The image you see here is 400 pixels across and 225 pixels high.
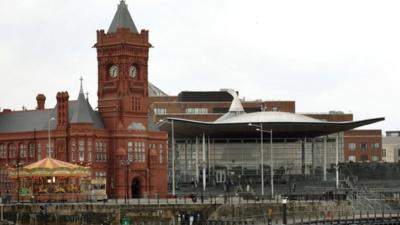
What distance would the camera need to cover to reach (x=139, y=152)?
140375 millimetres

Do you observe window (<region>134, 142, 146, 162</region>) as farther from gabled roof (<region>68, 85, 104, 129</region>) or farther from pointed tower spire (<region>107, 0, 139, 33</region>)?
pointed tower spire (<region>107, 0, 139, 33</region>)

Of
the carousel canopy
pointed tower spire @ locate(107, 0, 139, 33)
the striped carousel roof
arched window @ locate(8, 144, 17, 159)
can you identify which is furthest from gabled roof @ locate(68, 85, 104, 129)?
the striped carousel roof

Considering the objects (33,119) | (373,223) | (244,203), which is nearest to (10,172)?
(33,119)

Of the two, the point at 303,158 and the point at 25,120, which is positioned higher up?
the point at 25,120

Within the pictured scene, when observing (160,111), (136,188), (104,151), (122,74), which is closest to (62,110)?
(104,151)

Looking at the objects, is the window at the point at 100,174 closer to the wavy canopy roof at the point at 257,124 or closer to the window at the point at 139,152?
the window at the point at 139,152

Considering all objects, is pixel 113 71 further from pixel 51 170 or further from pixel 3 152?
pixel 51 170

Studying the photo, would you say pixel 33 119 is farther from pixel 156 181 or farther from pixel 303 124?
pixel 303 124

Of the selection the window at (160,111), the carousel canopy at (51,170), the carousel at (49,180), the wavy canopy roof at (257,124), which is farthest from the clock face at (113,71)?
the window at (160,111)

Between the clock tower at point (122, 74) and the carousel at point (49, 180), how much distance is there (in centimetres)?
1377

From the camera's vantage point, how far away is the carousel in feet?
407

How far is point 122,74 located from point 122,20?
7.35 meters

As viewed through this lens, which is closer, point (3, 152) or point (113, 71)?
point (113, 71)

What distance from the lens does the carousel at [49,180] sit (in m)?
124
